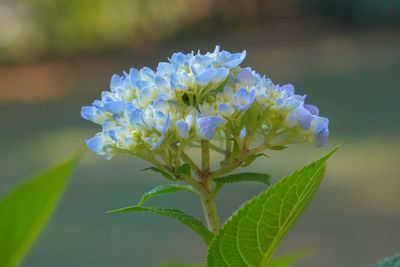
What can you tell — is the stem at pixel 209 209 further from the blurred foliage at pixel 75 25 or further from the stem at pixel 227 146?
the blurred foliage at pixel 75 25

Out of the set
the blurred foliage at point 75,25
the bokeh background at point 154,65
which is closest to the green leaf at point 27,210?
the bokeh background at point 154,65

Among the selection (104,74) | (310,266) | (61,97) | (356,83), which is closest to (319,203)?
(310,266)

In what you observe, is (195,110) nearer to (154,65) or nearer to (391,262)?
(391,262)

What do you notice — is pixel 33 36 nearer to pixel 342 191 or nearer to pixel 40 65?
pixel 40 65

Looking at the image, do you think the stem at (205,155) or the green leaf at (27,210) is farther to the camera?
the green leaf at (27,210)

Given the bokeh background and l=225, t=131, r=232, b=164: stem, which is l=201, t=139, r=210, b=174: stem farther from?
the bokeh background

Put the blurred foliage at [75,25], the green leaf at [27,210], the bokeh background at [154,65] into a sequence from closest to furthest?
the green leaf at [27,210], the bokeh background at [154,65], the blurred foliage at [75,25]
